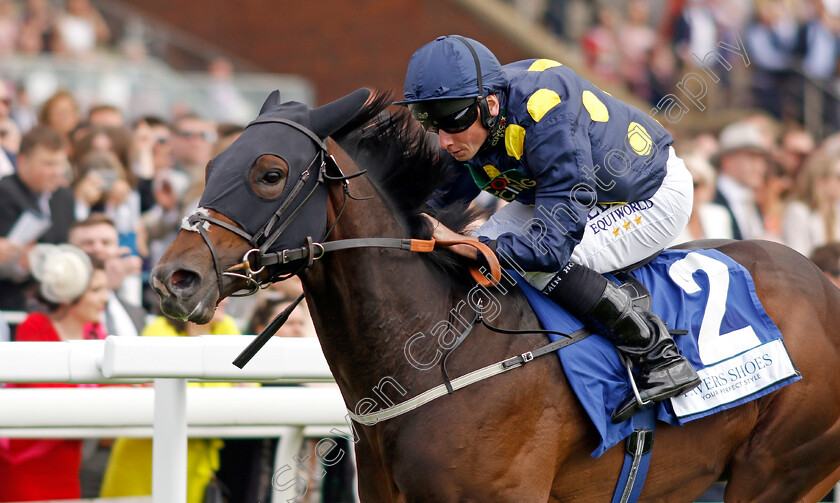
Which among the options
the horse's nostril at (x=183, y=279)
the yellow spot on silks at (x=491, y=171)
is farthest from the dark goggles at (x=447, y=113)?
the horse's nostril at (x=183, y=279)

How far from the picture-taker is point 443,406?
3.11m

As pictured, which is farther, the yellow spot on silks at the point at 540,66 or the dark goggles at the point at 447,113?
the yellow spot on silks at the point at 540,66

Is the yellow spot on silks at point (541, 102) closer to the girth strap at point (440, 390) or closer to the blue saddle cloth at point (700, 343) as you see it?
the blue saddle cloth at point (700, 343)

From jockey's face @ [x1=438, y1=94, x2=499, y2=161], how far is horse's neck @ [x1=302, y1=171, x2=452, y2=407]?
0.31 m

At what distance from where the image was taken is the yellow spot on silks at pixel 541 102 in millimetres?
3221

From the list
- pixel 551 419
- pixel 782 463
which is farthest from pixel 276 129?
pixel 782 463

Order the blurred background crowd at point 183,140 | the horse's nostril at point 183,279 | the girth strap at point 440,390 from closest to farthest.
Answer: the horse's nostril at point 183,279
the girth strap at point 440,390
the blurred background crowd at point 183,140

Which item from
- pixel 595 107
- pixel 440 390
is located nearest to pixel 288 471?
pixel 440 390

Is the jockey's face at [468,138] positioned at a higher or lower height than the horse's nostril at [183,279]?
higher

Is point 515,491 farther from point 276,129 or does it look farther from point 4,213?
point 4,213

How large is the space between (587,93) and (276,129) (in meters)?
1.07

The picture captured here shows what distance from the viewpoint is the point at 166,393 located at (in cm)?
333

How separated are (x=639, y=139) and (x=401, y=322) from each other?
107 centimetres

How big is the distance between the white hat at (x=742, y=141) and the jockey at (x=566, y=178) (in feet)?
17.6
